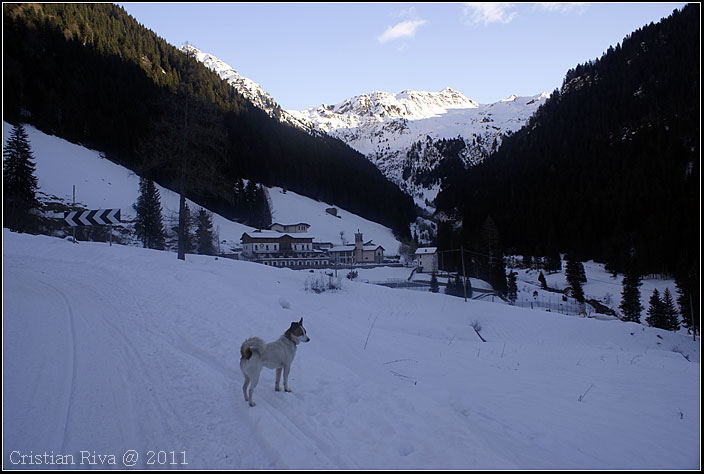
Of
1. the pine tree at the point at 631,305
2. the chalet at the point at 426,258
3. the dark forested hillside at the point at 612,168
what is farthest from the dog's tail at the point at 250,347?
the chalet at the point at 426,258

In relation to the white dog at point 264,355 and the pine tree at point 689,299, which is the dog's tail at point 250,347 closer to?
the white dog at point 264,355

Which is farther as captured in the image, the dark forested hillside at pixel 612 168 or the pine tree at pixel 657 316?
the dark forested hillside at pixel 612 168

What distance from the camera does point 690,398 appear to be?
745cm

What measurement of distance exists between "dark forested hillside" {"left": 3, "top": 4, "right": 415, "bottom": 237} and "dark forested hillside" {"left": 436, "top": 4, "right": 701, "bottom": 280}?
4554 centimetres

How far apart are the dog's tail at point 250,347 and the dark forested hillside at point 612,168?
218 feet

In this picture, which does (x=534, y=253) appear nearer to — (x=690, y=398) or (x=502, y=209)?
(x=502, y=209)

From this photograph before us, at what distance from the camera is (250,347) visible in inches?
205

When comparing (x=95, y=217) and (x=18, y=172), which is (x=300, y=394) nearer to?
(x=95, y=217)

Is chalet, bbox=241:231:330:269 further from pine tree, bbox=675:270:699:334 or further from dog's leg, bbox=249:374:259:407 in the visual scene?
dog's leg, bbox=249:374:259:407

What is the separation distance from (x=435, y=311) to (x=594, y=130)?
13142cm

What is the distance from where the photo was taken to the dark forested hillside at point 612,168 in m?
77.7

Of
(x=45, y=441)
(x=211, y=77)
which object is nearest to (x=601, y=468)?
(x=45, y=441)

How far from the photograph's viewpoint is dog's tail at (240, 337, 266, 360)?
16.9 ft

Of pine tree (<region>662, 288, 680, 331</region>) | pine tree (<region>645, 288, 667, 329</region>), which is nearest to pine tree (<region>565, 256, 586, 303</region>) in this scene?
pine tree (<region>645, 288, 667, 329</region>)
